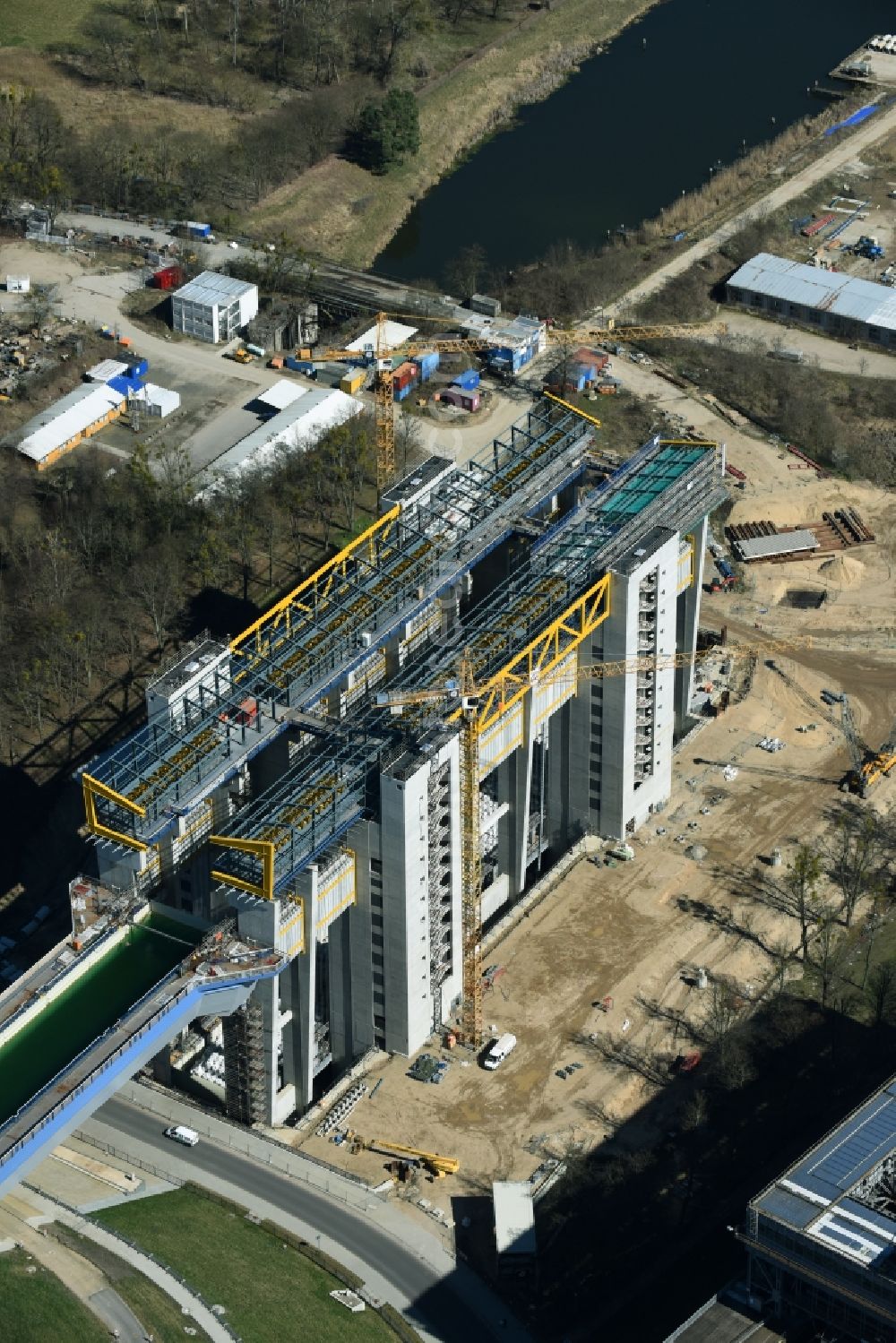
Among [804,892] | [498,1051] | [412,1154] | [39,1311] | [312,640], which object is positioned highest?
[312,640]

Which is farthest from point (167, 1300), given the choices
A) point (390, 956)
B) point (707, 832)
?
point (707, 832)

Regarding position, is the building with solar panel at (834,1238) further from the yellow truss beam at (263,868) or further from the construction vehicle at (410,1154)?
the yellow truss beam at (263,868)

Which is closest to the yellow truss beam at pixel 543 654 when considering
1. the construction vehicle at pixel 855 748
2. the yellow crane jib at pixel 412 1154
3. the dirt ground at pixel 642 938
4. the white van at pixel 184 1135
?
the dirt ground at pixel 642 938

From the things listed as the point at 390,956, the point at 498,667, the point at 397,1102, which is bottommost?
the point at 397,1102

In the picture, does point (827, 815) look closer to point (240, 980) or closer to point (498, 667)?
point (498, 667)

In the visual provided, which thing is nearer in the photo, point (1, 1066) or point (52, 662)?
point (1, 1066)

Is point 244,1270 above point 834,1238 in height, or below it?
below

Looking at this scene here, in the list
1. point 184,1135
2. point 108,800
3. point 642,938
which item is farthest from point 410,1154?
point 108,800

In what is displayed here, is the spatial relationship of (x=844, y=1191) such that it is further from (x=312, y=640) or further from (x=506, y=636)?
(x=312, y=640)
